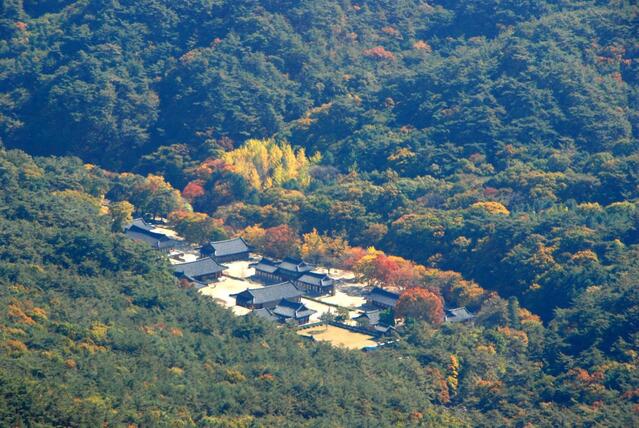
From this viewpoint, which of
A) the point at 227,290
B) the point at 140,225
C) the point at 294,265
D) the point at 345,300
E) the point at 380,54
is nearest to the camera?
the point at 345,300

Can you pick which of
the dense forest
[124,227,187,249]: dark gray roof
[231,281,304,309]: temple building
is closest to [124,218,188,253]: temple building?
[124,227,187,249]: dark gray roof

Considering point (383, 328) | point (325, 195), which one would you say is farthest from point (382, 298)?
point (325, 195)

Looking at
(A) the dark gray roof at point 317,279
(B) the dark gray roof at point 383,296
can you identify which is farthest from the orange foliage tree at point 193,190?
(B) the dark gray roof at point 383,296

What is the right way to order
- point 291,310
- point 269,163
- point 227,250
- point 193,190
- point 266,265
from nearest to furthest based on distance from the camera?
point 291,310, point 266,265, point 227,250, point 193,190, point 269,163

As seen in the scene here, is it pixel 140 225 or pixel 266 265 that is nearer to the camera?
pixel 266 265

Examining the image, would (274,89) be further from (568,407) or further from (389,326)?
(568,407)

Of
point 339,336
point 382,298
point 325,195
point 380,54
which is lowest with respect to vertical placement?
point 339,336

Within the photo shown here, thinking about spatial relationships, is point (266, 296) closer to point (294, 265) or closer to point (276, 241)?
point (294, 265)

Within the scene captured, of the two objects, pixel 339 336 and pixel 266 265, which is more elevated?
pixel 266 265
